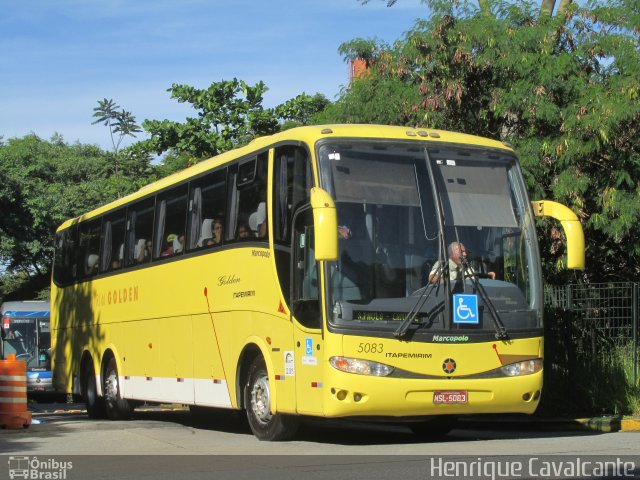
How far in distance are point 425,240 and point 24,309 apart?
29299mm

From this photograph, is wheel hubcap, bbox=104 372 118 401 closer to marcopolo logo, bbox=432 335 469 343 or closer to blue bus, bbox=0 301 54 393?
marcopolo logo, bbox=432 335 469 343

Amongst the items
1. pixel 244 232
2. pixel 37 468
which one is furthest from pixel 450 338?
pixel 37 468

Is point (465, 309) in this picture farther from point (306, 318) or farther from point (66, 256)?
point (66, 256)

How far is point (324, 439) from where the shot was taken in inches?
542

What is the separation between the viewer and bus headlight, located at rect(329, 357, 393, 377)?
11.7m

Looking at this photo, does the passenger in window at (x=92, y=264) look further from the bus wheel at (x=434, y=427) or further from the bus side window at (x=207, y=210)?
the bus wheel at (x=434, y=427)

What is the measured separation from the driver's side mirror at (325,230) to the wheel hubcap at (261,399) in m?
2.74

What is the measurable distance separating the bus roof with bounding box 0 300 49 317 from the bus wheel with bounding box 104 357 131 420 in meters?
19.6

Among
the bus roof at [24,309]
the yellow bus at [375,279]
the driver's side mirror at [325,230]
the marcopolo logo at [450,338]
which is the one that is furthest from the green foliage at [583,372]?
the bus roof at [24,309]

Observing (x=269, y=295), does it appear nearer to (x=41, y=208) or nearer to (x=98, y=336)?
(x=98, y=336)

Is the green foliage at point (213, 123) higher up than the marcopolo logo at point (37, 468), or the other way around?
the green foliage at point (213, 123)

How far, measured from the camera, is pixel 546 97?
63.0 feet

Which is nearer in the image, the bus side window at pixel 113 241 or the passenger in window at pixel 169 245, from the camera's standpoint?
the passenger in window at pixel 169 245

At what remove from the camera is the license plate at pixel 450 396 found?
12055mm
